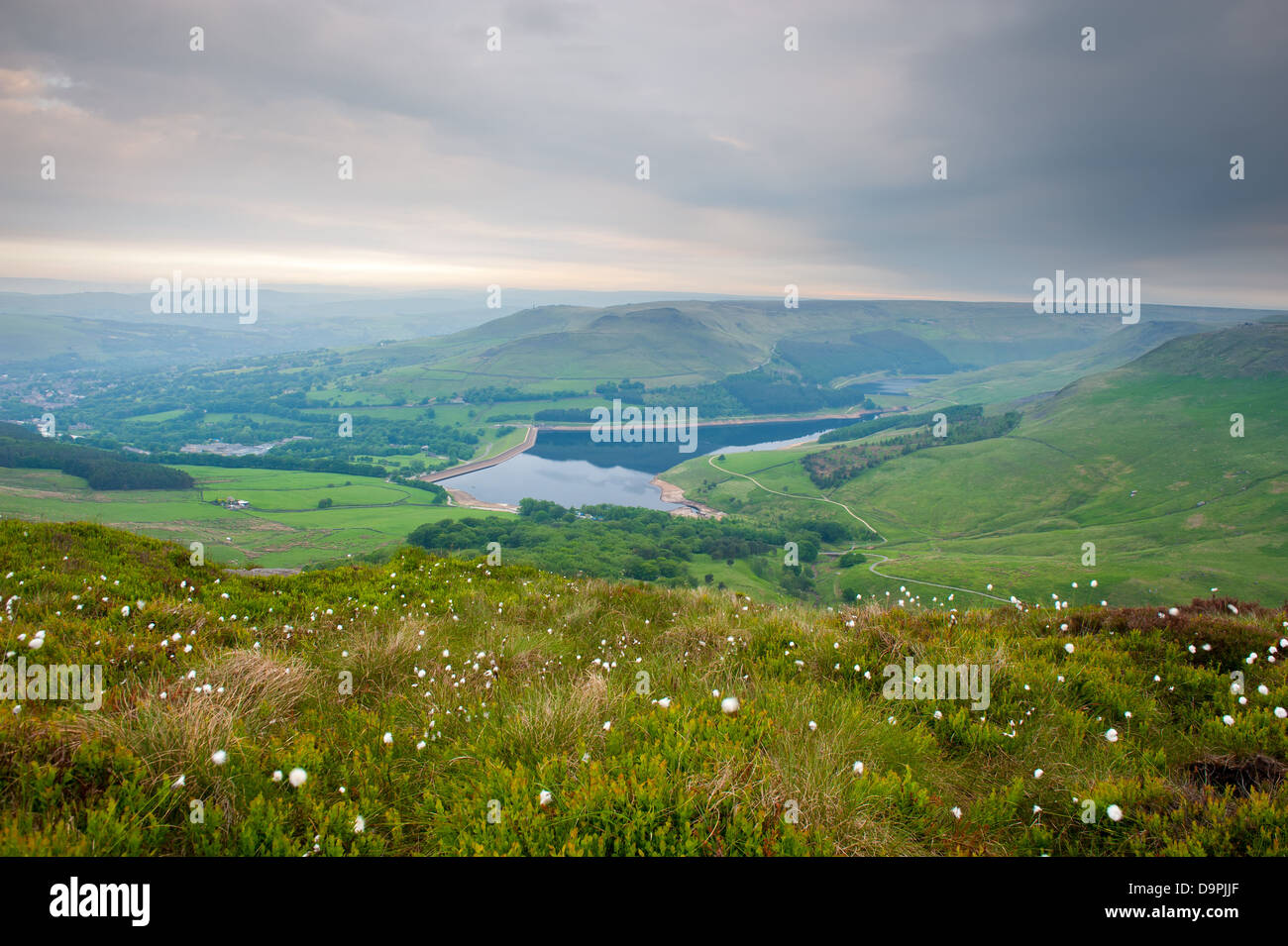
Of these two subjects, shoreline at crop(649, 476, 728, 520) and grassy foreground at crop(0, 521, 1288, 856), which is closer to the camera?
grassy foreground at crop(0, 521, 1288, 856)

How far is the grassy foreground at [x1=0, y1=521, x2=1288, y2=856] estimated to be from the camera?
398 cm

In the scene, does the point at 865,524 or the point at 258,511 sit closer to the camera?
the point at 258,511

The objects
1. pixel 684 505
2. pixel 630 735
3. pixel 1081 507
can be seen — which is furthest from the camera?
pixel 684 505

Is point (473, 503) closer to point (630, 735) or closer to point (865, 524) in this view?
point (865, 524)

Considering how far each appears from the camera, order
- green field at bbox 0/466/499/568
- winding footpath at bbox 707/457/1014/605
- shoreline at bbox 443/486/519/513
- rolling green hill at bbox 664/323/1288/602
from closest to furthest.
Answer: green field at bbox 0/466/499/568 < winding footpath at bbox 707/457/1014/605 < rolling green hill at bbox 664/323/1288/602 < shoreline at bbox 443/486/519/513

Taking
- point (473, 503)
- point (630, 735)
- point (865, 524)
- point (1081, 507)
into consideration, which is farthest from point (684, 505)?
point (630, 735)

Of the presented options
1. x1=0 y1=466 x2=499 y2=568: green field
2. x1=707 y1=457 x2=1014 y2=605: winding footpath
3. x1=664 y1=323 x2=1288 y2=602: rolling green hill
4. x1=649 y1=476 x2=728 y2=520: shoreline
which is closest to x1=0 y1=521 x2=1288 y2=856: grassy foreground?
x1=707 y1=457 x2=1014 y2=605: winding footpath

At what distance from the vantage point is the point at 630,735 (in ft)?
17.5

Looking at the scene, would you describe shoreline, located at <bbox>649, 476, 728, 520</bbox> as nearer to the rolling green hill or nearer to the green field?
the rolling green hill

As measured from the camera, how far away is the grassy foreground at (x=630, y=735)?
398 cm

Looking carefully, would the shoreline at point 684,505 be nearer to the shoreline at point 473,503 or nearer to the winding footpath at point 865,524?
the winding footpath at point 865,524

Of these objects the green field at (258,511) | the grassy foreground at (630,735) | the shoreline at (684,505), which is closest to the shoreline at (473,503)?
the green field at (258,511)

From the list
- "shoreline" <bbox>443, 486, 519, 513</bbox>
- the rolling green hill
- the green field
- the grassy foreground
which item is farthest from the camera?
"shoreline" <bbox>443, 486, 519, 513</bbox>
